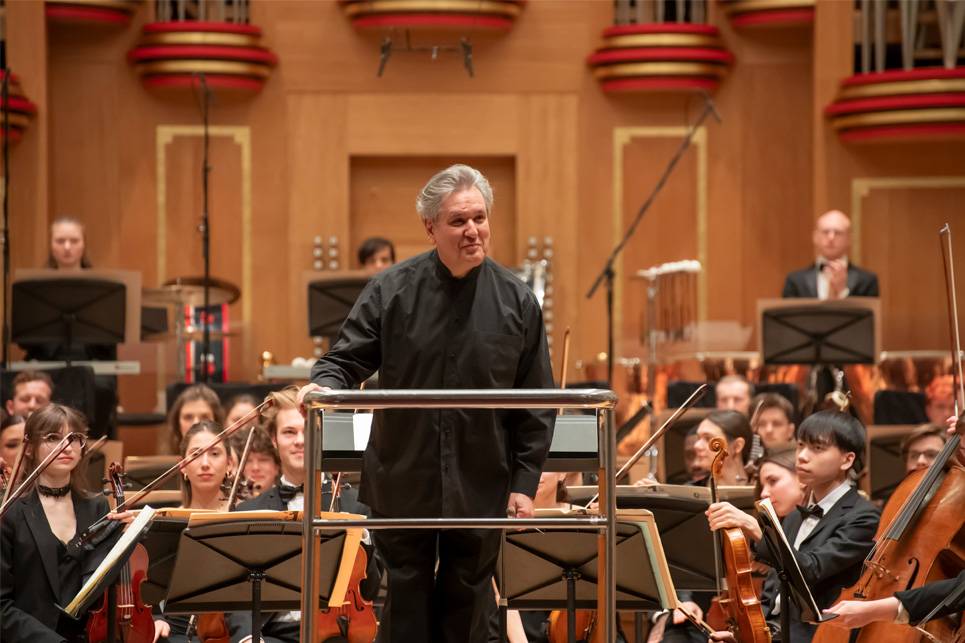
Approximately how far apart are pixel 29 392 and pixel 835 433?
3505 millimetres

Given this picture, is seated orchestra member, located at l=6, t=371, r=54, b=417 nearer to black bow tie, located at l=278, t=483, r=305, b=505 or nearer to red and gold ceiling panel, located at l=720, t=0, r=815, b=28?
black bow tie, located at l=278, t=483, r=305, b=505

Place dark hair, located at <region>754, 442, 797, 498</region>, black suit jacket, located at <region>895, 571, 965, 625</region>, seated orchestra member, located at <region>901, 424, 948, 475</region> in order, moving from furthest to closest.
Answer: seated orchestra member, located at <region>901, 424, 948, 475</region> < dark hair, located at <region>754, 442, 797, 498</region> < black suit jacket, located at <region>895, 571, 965, 625</region>

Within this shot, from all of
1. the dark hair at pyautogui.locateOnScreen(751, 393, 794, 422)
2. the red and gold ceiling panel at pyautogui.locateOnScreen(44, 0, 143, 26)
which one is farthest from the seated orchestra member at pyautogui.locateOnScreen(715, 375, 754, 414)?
the red and gold ceiling panel at pyautogui.locateOnScreen(44, 0, 143, 26)

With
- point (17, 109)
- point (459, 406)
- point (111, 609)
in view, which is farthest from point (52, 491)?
point (17, 109)

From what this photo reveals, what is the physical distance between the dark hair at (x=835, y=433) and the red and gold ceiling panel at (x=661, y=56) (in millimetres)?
5093

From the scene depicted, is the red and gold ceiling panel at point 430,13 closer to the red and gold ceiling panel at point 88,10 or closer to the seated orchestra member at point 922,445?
the red and gold ceiling panel at point 88,10

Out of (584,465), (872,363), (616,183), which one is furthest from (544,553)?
(616,183)

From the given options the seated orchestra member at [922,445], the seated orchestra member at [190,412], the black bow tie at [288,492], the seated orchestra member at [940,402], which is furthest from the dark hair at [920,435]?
the seated orchestra member at [190,412]

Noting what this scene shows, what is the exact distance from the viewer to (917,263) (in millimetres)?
8594

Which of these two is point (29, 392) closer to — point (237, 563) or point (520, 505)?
point (237, 563)

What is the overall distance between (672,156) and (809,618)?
6.10 m

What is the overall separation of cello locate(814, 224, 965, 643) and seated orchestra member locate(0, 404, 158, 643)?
2287mm

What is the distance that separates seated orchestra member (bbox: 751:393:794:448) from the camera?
17.8 ft

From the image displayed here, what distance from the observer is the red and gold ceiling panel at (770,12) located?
8.49 m
